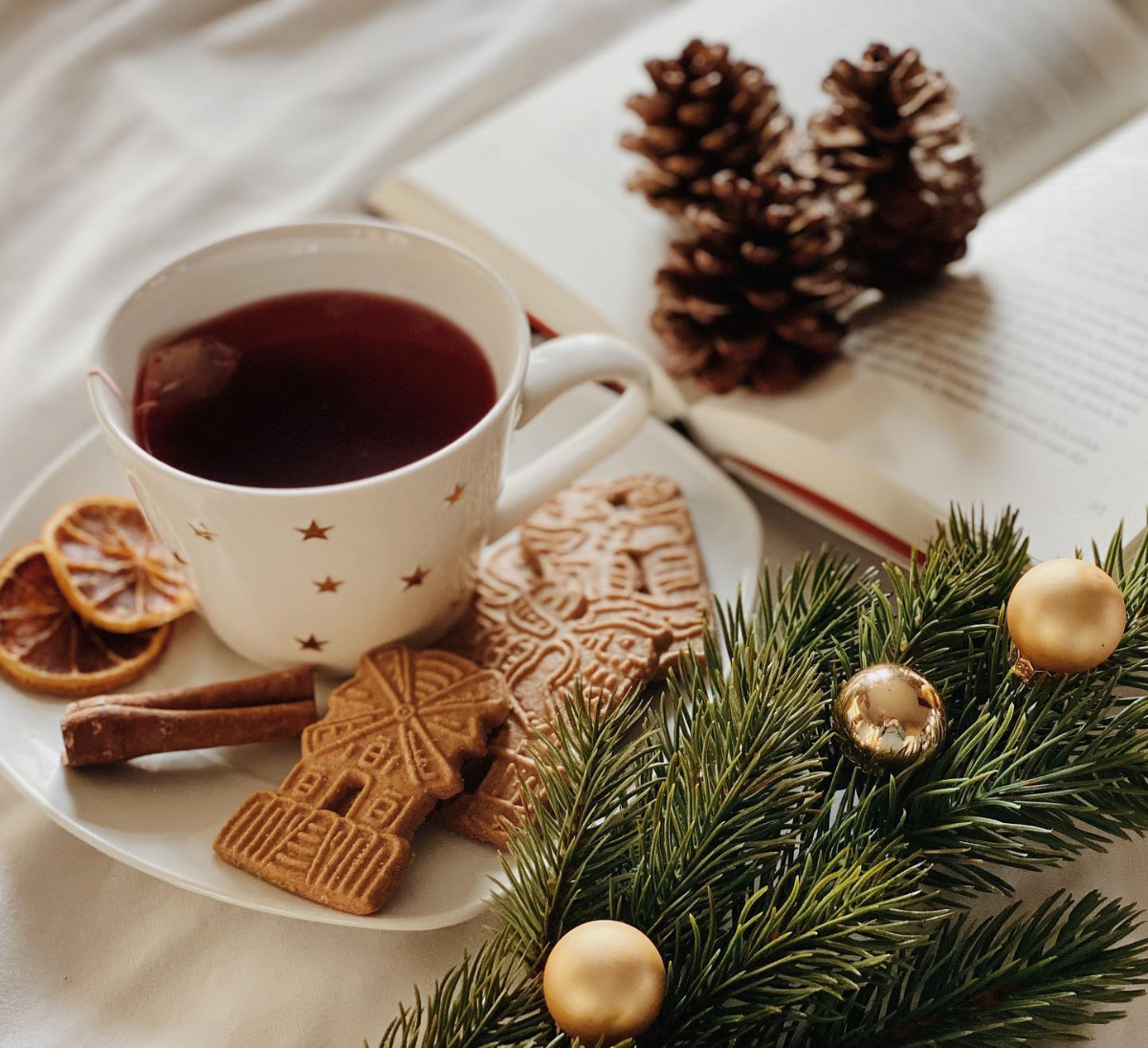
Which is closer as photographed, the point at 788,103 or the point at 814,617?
the point at 814,617

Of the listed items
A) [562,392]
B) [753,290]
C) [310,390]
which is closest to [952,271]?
[753,290]

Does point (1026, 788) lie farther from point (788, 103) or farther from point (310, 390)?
point (788, 103)

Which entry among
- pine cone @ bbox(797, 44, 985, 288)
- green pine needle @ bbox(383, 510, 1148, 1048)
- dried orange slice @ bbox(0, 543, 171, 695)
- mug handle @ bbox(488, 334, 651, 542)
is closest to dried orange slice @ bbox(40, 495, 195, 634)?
dried orange slice @ bbox(0, 543, 171, 695)

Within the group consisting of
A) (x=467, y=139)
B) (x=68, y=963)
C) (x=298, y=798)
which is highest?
(x=467, y=139)

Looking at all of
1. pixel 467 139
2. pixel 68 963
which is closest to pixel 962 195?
pixel 467 139

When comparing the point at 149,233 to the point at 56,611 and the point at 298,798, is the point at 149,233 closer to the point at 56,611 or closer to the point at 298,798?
the point at 56,611

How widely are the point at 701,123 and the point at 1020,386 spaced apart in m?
0.38

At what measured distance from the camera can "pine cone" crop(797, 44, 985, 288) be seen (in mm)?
1046

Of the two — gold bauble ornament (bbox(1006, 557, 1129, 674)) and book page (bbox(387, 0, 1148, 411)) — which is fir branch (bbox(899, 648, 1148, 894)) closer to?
gold bauble ornament (bbox(1006, 557, 1129, 674))

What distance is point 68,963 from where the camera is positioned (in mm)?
725

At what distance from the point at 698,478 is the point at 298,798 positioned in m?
0.43

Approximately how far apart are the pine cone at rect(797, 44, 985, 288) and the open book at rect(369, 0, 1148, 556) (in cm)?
5

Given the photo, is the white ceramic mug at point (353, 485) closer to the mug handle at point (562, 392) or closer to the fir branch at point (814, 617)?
the mug handle at point (562, 392)

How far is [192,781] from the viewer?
2.48 ft
